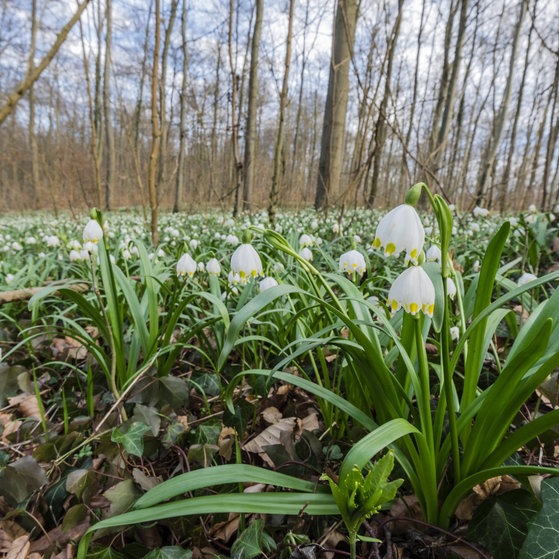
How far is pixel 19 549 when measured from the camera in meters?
0.94

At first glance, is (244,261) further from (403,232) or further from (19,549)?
(19,549)

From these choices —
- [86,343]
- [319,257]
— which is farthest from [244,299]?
[319,257]

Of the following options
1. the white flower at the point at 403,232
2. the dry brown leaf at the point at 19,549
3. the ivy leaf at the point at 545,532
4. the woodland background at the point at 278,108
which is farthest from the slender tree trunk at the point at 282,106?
the ivy leaf at the point at 545,532

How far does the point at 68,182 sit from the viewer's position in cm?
655

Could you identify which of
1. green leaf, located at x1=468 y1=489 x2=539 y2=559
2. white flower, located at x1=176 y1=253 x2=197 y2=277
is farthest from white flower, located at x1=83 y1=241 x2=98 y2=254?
green leaf, located at x1=468 y1=489 x2=539 y2=559

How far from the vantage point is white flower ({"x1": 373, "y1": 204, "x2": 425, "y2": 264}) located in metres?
0.76

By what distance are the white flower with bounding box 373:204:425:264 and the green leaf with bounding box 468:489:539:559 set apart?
1.81 feet

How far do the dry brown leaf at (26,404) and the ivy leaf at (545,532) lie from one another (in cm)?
169

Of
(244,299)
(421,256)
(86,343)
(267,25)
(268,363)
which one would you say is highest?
(267,25)

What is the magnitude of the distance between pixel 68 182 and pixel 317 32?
4810mm

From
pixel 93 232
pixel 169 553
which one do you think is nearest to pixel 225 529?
pixel 169 553

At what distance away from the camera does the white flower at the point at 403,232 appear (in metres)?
0.76

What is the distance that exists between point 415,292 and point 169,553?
78 cm

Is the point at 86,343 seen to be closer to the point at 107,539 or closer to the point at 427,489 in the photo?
the point at 107,539
